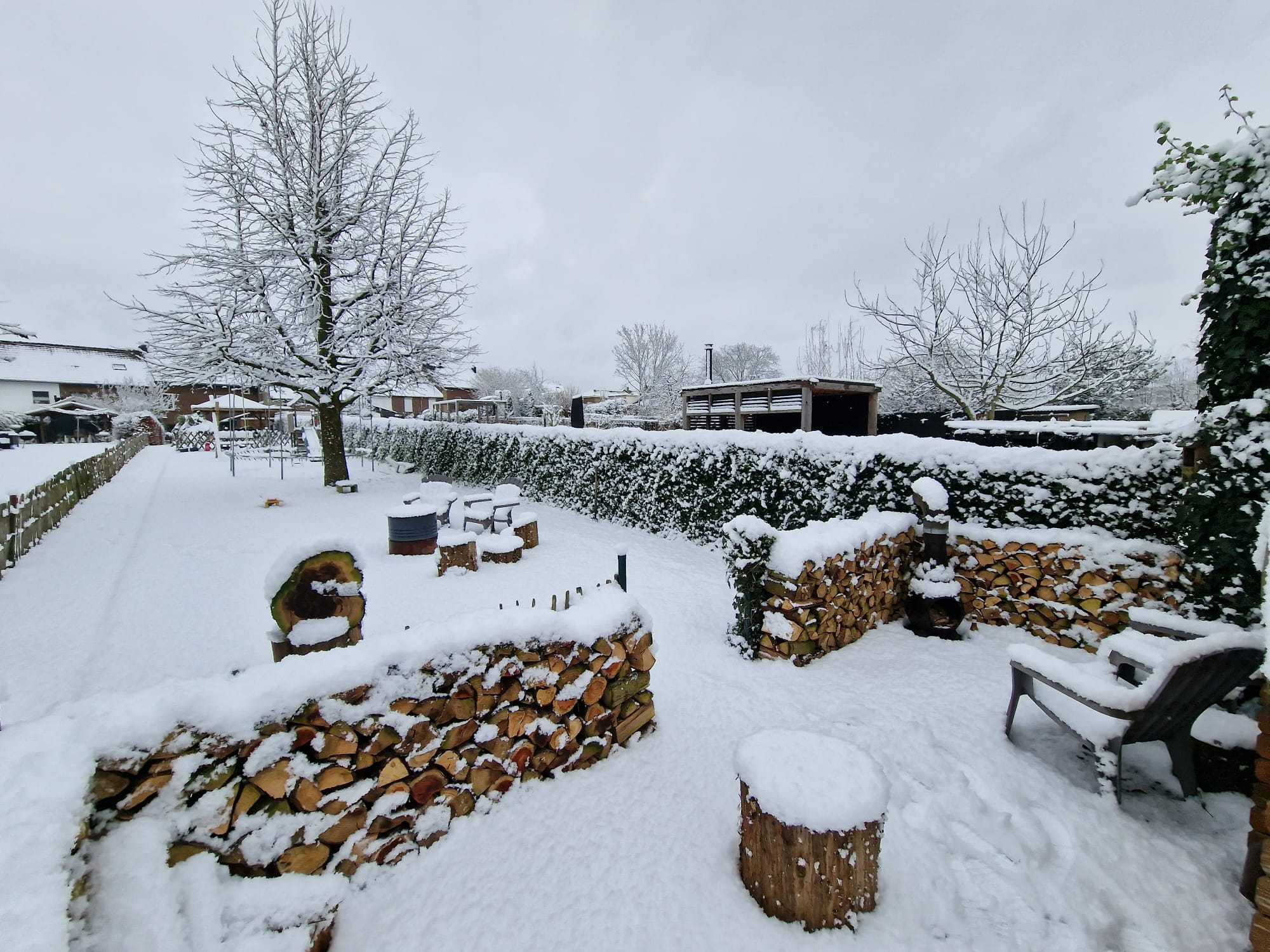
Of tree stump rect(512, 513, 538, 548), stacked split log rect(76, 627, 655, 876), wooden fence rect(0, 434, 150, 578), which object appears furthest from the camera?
tree stump rect(512, 513, 538, 548)

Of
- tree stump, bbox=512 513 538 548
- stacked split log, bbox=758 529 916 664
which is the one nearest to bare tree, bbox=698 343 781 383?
tree stump, bbox=512 513 538 548

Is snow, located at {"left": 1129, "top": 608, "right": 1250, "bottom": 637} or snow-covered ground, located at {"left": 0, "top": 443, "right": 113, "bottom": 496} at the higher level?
snow-covered ground, located at {"left": 0, "top": 443, "right": 113, "bottom": 496}

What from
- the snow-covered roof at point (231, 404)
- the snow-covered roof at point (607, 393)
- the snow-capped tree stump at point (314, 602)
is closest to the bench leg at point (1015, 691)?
the snow-capped tree stump at point (314, 602)

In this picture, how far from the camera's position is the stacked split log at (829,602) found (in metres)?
4.45

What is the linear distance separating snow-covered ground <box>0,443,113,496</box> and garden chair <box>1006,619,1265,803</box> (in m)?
12.4

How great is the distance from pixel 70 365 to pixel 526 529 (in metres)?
54.3

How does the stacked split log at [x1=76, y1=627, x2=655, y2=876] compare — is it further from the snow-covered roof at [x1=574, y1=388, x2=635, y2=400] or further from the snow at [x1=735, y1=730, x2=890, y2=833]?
the snow-covered roof at [x1=574, y1=388, x2=635, y2=400]

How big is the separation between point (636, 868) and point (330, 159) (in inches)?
628

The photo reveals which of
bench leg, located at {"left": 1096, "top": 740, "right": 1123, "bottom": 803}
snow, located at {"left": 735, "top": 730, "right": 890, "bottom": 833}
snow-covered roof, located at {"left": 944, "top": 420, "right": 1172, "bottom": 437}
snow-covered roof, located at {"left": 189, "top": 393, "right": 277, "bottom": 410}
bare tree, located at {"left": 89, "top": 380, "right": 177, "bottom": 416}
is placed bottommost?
bench leg, located at {"left": 1096, "top": 740, "right": 1123, "bottom": 803}

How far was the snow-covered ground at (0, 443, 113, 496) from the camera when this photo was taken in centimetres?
1062

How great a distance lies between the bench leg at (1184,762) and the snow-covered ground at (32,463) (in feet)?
42.4

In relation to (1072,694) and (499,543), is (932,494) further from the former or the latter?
(499,543)

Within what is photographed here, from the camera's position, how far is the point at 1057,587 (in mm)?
4961

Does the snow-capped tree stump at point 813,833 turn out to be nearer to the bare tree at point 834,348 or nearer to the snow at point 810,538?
the snow at point 810,538
